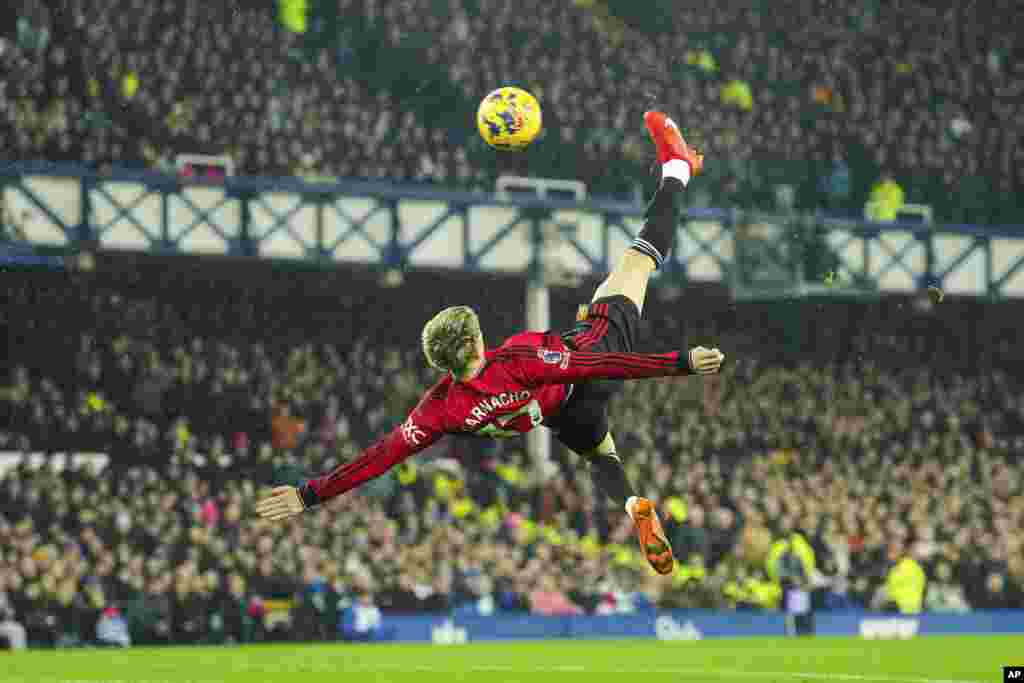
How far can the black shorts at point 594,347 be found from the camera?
36.7 ft

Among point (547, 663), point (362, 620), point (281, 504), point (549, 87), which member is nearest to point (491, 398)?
point (281, 504)

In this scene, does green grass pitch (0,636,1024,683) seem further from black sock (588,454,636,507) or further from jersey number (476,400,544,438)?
jersey number (476,400,544,438)

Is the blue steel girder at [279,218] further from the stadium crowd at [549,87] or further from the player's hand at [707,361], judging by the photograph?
the player's hand at [707,361]

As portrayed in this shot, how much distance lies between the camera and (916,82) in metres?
37.8

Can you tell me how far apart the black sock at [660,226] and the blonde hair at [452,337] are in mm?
2054

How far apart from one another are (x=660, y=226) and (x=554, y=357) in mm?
2090

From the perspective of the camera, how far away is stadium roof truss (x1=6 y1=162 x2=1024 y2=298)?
89.0 ft

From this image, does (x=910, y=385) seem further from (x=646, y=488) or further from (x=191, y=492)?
(x=191, y=492)

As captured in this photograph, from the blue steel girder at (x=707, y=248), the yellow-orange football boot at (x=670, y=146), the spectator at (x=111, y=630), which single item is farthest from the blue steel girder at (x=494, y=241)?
the yellow-orange football boot at (x=670, y=146)

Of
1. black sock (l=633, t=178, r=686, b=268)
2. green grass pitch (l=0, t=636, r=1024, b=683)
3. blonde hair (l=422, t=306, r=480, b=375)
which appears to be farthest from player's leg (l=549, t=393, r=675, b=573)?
green grass pitch (l=0, t=636, r=1024, b=683)

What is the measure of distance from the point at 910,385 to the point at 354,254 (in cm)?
1271

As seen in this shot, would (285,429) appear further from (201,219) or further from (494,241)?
(494,241)

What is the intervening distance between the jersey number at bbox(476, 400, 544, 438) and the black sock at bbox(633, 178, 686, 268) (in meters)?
1.54

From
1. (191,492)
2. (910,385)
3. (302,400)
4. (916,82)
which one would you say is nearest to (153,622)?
(191,492)
